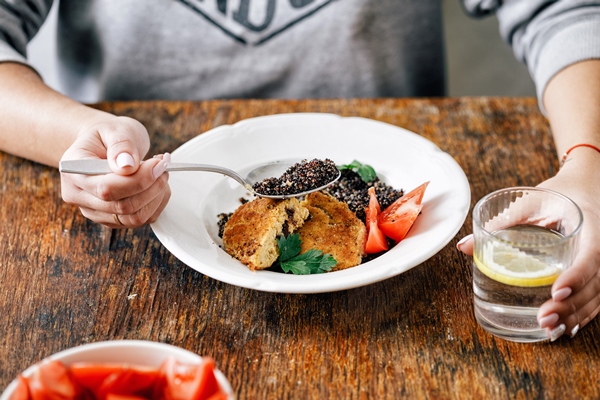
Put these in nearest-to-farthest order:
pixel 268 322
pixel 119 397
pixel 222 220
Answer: pixel 119 397, pixel 268 322, pixel 222 220

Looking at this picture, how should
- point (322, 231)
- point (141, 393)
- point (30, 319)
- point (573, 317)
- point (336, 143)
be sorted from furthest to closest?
point (336, 143) → point (322, 231) → point (30, 319) → point (573, 317) → point (141, 393)

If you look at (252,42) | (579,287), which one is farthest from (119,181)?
(252,42)

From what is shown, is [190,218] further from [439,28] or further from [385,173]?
[439,28]

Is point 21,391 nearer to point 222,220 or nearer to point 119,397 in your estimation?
point 119,397

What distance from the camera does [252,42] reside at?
188 cm

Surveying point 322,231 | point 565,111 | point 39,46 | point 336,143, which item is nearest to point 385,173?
point 336,143

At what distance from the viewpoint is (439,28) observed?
2094 mm

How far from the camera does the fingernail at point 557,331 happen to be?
943 mm

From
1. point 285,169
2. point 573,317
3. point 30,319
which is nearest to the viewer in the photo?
point 573,317

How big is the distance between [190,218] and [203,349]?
1.05 feet

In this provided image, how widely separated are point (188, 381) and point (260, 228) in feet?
1.54

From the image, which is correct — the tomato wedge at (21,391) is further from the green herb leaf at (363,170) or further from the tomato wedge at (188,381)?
the green herb leaf at (363,170)

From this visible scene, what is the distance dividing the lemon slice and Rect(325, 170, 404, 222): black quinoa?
37 centimetres

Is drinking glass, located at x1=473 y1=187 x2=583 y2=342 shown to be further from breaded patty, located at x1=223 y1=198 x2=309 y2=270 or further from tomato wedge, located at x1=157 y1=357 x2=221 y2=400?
tomato wedge, located at x1=157 y1=357 x2=221 y2=400
